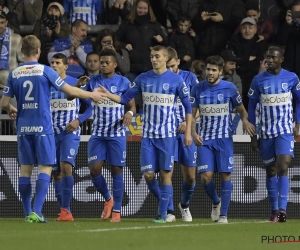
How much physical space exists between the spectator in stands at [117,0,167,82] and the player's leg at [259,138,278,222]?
4.69 m

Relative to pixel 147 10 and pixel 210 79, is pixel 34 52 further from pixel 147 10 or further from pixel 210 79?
pixel 147 10

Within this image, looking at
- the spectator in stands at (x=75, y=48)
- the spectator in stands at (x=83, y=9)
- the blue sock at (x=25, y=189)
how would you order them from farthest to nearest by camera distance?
1. the spectator in stands at (x=83, y=9)
2. the spectator in stands at (x=75, y=48)
3. the blue sock at (x=25, y=189)

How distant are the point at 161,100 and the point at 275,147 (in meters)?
1.55

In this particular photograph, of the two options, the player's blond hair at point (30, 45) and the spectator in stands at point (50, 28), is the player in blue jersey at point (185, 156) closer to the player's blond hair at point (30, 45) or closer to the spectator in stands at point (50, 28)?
the player's blond hair at point (30, 45)

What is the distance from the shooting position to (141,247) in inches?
422

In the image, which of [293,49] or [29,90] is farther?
[293,49]

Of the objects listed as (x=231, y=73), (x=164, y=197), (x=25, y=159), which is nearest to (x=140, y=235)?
(x=25, y=159)

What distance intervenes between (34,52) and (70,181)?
2414 mm

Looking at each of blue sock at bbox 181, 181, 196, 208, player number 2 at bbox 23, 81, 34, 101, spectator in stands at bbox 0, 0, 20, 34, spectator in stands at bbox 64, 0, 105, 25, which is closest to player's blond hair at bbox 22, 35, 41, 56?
player number 2 at bbox 23, 81, 34, 101

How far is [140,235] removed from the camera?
12094mm

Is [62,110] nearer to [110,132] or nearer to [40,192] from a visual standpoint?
[110,132]

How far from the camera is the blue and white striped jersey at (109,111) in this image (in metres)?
15.3

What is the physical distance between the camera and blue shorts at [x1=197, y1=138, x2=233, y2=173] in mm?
14984

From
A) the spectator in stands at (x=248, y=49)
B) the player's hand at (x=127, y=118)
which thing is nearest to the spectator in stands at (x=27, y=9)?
the spectator in stands at (x=248, y=49)
